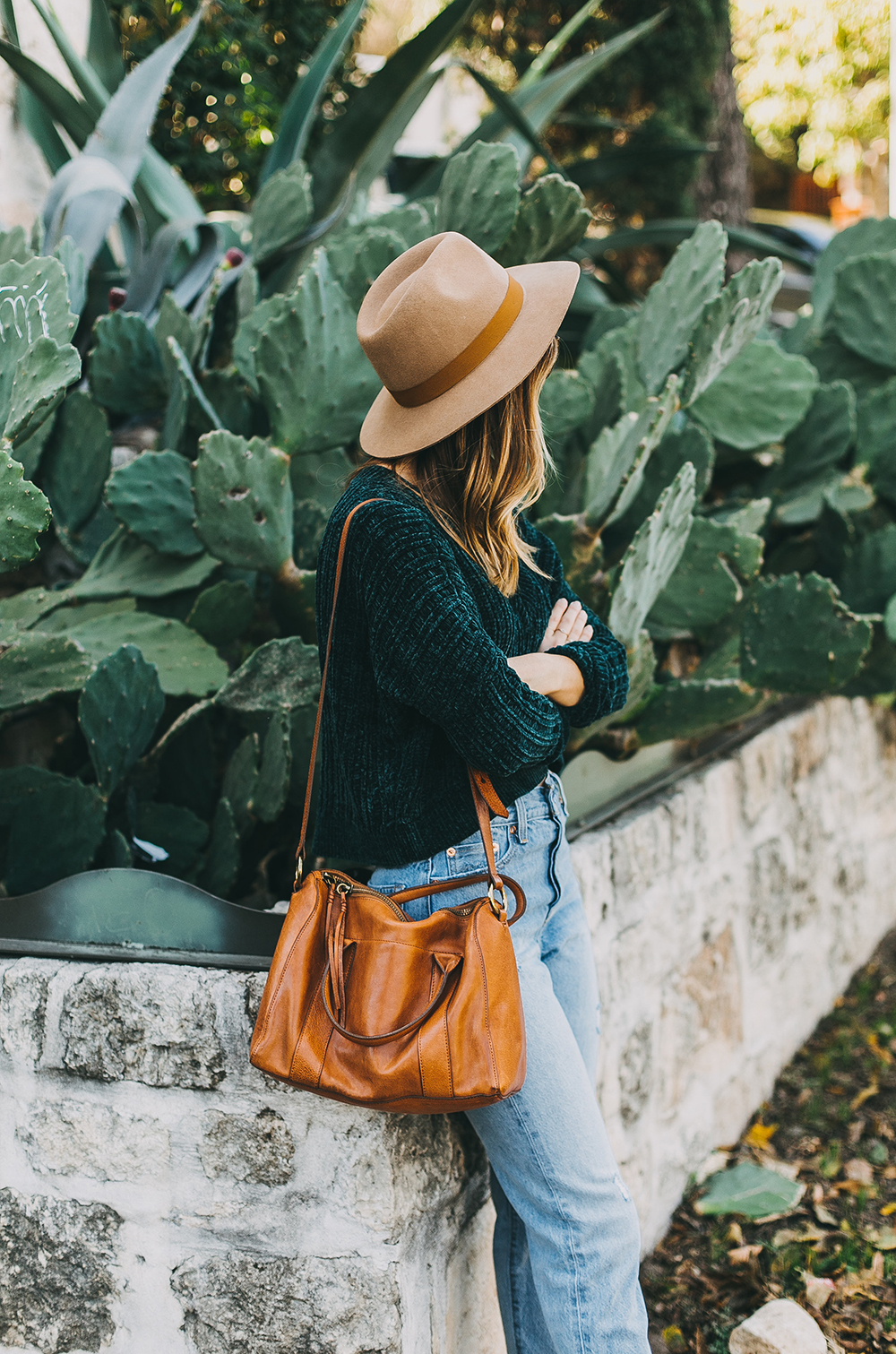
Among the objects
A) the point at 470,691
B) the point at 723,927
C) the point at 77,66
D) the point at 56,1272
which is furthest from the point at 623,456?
the point at 77,66

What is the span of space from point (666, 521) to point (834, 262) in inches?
96.0

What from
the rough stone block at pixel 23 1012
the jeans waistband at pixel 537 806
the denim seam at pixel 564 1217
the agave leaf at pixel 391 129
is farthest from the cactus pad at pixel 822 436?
the rough stone block at pixel 23 1012

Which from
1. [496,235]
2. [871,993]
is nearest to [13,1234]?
[496,235]

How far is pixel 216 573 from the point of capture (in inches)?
106

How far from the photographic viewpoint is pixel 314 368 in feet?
7.84

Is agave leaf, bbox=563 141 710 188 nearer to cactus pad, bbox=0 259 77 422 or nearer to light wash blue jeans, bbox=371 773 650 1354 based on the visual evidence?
cactus pad, bbox=0 259 77 422

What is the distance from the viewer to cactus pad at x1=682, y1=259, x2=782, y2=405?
7.78 feet

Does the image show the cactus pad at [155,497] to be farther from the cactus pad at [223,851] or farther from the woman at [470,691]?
the woman at [470,691]

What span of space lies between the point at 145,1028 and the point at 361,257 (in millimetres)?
1731

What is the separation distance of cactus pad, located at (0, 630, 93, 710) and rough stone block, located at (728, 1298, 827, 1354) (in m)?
1.81

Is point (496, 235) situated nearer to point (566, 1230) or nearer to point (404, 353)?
point (404, 353)

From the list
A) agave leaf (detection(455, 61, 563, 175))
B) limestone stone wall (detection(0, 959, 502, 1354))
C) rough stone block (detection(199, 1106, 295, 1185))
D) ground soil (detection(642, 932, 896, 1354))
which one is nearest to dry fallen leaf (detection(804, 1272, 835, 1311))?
ground soil (detection(642, 932, 896, 1354))

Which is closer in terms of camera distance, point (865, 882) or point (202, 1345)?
point (202, 1345)

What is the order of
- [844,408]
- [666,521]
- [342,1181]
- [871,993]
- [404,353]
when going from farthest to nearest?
[871,993] < [844,408] < [666,521] < [342,1181] < [404,353]
